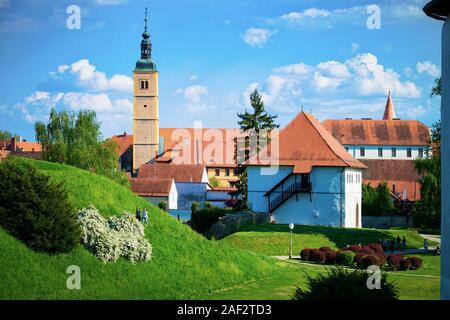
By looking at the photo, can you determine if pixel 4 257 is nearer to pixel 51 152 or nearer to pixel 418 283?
pixel 418 283

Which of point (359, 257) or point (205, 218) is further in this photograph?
point (205, 218)

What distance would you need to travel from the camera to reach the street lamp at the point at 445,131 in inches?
613

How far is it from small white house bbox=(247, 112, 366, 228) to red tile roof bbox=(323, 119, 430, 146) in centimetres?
5148

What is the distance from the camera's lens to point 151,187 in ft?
246

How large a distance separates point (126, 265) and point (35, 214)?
3.84 metres

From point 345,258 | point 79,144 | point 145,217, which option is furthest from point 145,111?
point 145,217

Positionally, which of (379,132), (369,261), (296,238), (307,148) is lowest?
(369,261)

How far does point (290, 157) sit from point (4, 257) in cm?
3364

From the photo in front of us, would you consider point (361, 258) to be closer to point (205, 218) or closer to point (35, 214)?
point (205, 218)

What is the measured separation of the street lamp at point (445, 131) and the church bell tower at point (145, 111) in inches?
3819

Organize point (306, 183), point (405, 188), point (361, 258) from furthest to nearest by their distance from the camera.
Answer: point (405, 188)
point (306, 183)
point (361, 258)
